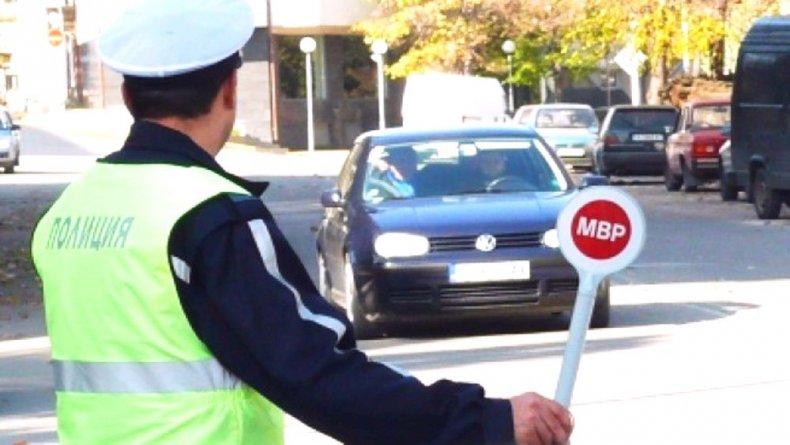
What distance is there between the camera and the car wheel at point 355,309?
1550cm

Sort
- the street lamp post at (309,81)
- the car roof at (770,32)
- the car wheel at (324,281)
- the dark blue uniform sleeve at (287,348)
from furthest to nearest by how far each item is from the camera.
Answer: the street lamp post at (309,81) → the car roof at (770,32) → the car wheel at (324,281) → the dark blue uniform sleeve at (287,348)

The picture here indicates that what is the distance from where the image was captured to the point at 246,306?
11.0 ft

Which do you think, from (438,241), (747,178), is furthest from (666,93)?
(438,241)

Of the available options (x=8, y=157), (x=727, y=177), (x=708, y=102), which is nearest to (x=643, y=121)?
(x=708, y=102)

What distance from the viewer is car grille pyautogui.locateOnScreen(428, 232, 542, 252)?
15164 mm

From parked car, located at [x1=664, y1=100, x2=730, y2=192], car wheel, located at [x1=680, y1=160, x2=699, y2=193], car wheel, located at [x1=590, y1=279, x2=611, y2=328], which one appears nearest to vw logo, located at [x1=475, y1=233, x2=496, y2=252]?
car wheel, located at [x1=590, y1=279, x2=611, y2=328]

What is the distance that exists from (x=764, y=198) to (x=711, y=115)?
8591mm

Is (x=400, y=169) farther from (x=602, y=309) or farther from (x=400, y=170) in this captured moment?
(x=602, y=309)

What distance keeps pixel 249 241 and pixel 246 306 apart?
11cm

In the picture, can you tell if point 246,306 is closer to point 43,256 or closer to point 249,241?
point 249,241

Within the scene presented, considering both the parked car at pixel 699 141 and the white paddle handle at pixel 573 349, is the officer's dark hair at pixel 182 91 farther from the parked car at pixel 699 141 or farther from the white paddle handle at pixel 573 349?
the parked car at pixel 699 141

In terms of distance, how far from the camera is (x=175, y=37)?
359 centimetres

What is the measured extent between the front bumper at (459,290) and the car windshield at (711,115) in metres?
23.0

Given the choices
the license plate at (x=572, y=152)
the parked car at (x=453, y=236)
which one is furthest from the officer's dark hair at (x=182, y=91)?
the license plate at (x=572, y=152)
